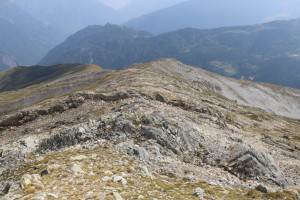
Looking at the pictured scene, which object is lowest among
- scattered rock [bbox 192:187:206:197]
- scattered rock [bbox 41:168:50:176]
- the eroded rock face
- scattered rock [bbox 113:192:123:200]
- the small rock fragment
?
the eroded rock face

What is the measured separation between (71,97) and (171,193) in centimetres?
3407

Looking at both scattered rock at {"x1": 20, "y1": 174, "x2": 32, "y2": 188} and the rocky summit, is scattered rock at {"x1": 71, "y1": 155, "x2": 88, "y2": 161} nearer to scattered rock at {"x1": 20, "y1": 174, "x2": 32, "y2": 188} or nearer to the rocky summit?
the rocky summit

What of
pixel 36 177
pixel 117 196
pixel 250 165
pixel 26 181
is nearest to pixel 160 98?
pixel 250 165

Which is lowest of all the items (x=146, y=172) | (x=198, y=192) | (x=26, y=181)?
(x=198, y=192)

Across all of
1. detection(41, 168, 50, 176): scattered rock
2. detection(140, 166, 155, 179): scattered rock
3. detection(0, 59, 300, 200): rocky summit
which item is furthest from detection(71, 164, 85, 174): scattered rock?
detection(140, 166, 155, 179): scattered rock

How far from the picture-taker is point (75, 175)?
13727 mm

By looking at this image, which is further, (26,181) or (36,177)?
(36,177)

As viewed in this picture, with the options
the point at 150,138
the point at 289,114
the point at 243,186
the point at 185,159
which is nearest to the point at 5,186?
the point at 150,138

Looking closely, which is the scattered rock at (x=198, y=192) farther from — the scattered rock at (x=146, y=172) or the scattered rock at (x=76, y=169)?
the scattered rock at (x=76, y=169)

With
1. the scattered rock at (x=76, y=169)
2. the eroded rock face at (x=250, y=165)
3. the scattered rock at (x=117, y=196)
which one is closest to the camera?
the scattered rock at (x=117, y=196)

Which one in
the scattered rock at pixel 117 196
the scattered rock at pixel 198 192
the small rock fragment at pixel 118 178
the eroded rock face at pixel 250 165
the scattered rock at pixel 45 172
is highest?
the scattered rock at pixel 45 172

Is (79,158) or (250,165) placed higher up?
(79,158)

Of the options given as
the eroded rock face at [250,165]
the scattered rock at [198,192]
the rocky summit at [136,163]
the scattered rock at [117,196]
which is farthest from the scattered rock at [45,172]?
the eroded rock face at [250,165]

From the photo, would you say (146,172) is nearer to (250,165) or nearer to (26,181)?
(26,181)
